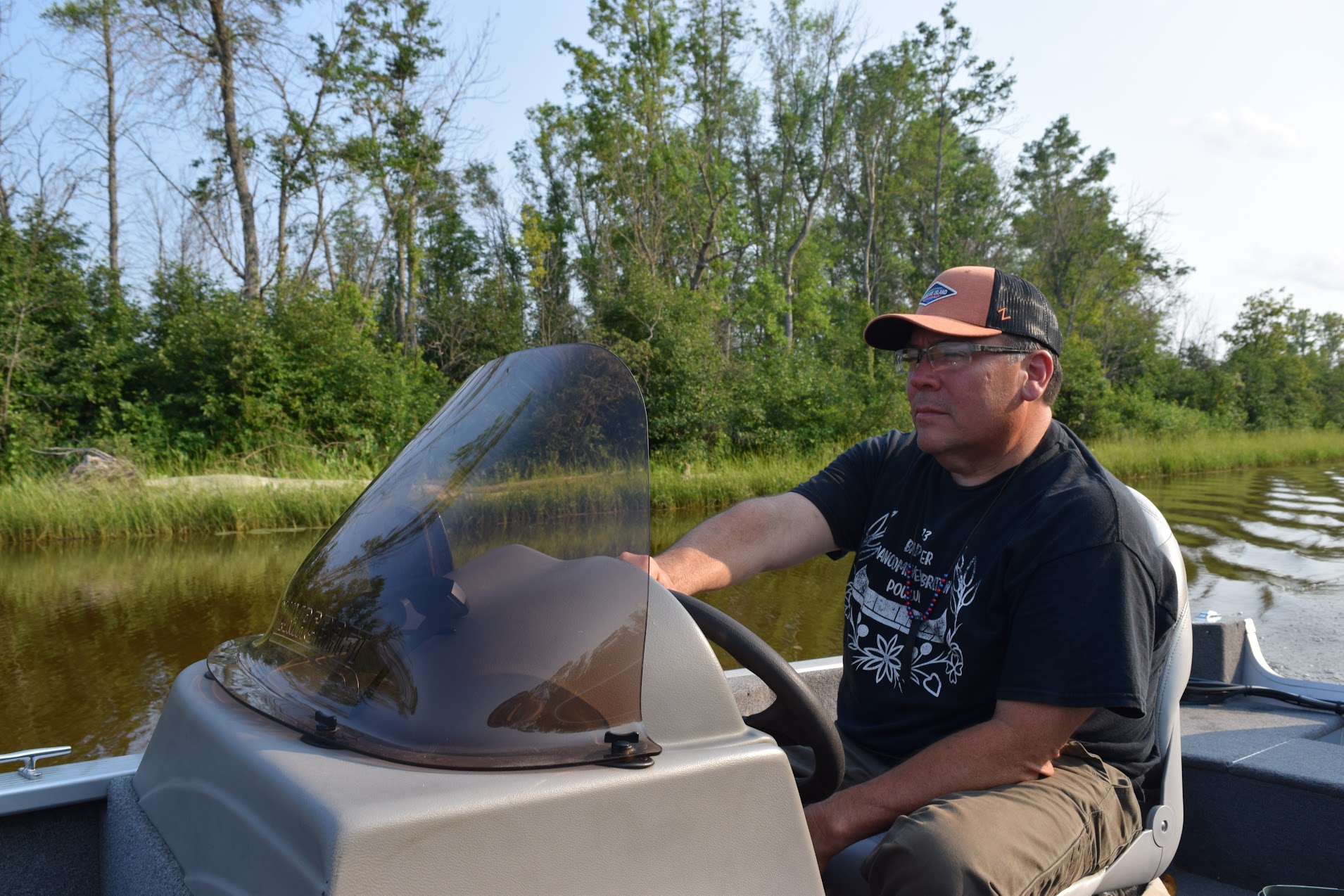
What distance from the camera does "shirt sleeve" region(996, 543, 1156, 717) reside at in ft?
5.00

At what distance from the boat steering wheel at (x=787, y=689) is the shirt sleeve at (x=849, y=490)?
0.73 metres

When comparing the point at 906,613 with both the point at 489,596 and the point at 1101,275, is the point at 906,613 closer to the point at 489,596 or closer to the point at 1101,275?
the point at 489,596

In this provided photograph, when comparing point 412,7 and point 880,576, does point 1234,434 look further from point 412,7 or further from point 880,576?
point 880,576

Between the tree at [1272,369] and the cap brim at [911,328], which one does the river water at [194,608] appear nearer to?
the cap brim at [911,328]

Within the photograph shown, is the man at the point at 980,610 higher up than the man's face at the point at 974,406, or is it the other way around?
the man's face at the point at 974,406

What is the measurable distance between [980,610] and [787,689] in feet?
1.57

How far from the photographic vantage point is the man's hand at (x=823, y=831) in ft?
5.13

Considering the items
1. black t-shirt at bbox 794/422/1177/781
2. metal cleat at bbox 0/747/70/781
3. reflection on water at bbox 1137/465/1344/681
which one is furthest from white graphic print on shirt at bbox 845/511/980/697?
reflection on water at bbox 1137/465/1344/681

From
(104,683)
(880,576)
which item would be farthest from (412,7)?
(880,576)

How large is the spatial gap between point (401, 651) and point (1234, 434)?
3138 cm

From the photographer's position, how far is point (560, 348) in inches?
57.9

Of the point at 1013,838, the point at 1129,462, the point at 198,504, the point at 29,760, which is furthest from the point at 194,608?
the point at 1129,462

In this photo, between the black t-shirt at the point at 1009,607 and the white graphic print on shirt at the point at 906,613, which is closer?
the black t-shirt at the point at 1009,607

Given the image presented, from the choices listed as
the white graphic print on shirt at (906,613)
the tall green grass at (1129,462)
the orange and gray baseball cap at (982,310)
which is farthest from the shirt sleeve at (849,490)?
the tall green grass at (1129,462)
